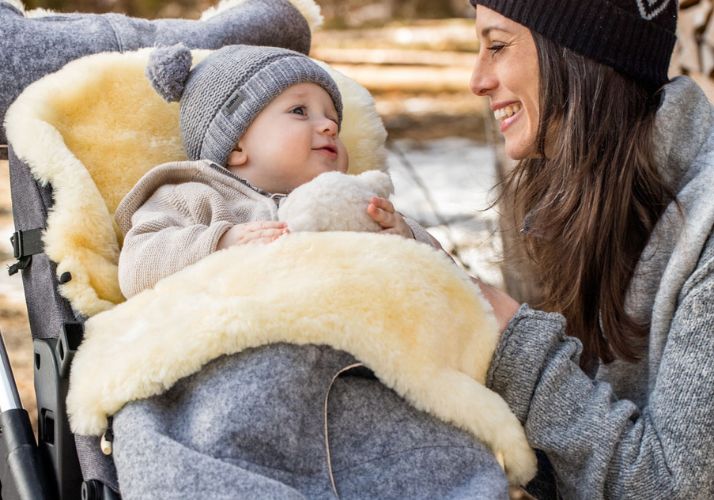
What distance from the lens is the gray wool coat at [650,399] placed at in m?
1.44

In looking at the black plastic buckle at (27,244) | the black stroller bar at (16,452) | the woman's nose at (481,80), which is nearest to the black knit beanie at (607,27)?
the woman's nose at (481,80)

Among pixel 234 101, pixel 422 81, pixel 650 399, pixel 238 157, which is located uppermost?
pixel 234 101

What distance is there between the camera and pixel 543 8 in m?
1.72

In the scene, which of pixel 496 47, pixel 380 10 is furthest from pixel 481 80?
Answer: pixel 380 10

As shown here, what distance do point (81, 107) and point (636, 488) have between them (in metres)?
1.24

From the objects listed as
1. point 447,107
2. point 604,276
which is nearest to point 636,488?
point 604,276

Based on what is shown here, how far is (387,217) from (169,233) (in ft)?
1.25

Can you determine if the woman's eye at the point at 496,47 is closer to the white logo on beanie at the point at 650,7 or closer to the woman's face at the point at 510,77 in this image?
the woman's face at the point at 510,77

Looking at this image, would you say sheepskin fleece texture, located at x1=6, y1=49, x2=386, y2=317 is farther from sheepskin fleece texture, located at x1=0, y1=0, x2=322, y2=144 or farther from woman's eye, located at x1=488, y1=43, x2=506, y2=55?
woman's eye, located at x1=488, y1=43, x2=506, y2=55

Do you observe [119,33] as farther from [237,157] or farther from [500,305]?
[500,305]

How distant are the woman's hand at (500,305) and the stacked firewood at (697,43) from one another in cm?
161

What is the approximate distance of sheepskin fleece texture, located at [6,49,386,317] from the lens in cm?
171

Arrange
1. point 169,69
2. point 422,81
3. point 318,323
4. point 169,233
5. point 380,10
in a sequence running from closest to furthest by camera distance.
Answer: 1. point 318,323
2. point 169,233
3. point 169,69
4. point 422,81
5. point 380,10

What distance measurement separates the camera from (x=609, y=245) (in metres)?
1.71
